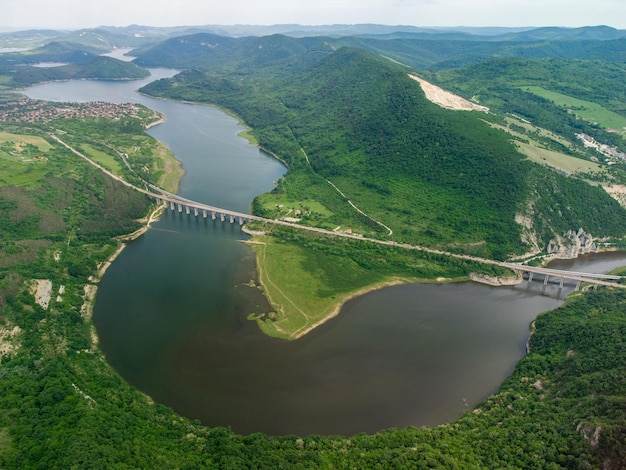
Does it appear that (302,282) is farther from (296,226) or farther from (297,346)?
(296,226)

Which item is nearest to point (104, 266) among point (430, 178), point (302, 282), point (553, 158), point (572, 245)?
point (302, 282)

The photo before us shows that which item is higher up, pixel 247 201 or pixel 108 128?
pixel 108 128

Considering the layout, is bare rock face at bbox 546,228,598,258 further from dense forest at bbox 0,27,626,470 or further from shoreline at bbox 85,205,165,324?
shoreline at bbox 85,205,165,324

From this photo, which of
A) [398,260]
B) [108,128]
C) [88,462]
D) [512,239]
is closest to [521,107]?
[512,239]

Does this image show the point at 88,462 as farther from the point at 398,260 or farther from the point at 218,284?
the point at 398,260

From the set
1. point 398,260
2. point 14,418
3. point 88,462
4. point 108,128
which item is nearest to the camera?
point 88,462

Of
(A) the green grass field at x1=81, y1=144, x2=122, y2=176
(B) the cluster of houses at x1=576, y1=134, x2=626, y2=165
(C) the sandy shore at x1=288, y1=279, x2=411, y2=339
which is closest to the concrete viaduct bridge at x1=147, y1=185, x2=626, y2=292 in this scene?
(C) the sandy shore at x1=288, y1=279, x2=411, y2=339
